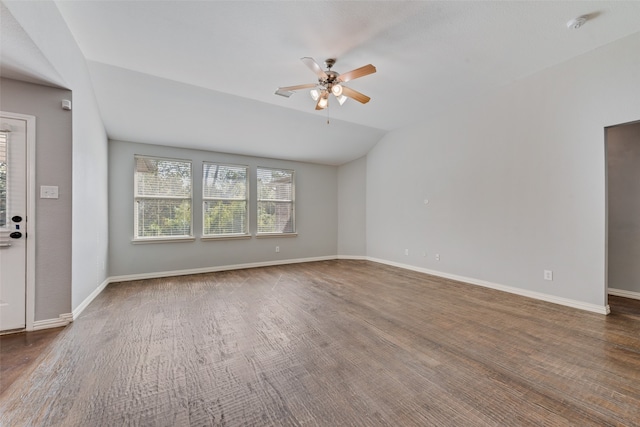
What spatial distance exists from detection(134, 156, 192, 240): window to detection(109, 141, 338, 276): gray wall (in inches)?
4.8

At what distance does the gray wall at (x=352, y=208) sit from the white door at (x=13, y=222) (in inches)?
218

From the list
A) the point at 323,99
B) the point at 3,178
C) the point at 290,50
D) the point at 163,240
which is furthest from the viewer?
the point at 163,240

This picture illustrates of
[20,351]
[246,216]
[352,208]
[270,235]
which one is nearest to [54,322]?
[20,351]

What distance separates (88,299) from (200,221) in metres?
2.14

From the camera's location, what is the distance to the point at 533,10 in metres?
2.42

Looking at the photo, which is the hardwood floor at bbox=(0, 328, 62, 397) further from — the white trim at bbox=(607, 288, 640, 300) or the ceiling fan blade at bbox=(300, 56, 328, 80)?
the white trim at bbox=(607, 288, 640, 300)

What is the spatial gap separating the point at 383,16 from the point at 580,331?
11.7ft

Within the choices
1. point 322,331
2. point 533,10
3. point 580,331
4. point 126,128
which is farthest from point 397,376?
point 126,128

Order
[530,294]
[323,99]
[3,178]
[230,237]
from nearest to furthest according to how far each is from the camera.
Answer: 1. [3,178]
2. [323,99]
3. [530,294]
4. [230,237]

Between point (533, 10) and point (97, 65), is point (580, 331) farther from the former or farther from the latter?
point (97, 65)

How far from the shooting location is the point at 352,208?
668 cm

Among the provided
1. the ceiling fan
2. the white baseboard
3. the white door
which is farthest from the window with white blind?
the white baseboard

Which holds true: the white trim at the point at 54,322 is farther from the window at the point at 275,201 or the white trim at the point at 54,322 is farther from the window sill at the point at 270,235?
the window at the point at 275,201

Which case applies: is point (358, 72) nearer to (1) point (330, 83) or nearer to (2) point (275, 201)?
(1) point (330, 83)
